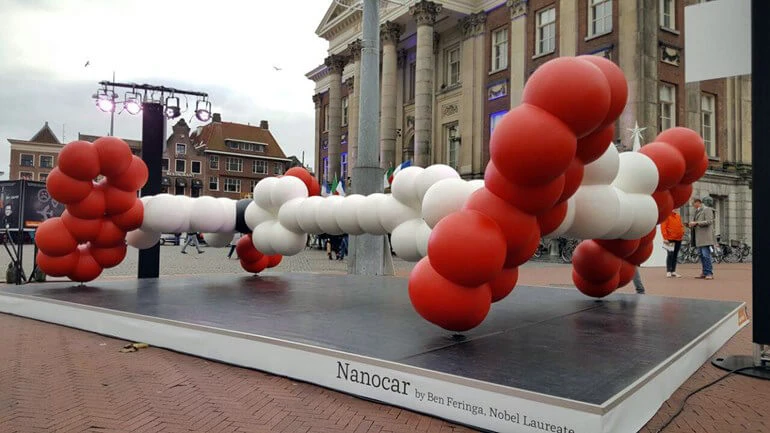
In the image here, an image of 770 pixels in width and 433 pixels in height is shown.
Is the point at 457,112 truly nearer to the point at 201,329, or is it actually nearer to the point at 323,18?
the point at 323,18

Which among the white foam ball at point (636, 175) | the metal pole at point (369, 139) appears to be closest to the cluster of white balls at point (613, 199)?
the white foam ball at point (636, 175)

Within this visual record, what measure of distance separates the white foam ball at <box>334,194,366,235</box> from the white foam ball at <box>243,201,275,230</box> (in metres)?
1.58

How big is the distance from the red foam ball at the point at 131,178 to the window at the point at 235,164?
58.3 m

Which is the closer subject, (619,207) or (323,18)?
(619,207)

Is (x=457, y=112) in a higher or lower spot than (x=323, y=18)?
lower

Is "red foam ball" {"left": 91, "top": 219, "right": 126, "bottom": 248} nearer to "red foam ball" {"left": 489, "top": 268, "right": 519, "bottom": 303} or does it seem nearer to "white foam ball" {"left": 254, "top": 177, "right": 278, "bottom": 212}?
"white foam ball" {"left": 254, "top": 177, "right": 278, "bottom": 212}

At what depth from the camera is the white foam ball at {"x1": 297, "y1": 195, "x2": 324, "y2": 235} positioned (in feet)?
24.8

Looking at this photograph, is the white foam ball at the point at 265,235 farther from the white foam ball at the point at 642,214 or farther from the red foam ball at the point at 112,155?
the white foam ball at the point at 642,214

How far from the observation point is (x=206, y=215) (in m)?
8.51

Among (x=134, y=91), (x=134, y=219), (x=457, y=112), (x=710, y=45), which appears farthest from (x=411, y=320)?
(x=457, y=112)

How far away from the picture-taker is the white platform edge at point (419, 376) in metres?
3.03

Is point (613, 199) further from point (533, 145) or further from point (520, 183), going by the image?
point (533, 145)

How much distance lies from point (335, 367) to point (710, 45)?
437 centimetres

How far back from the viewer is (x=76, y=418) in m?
3.40
